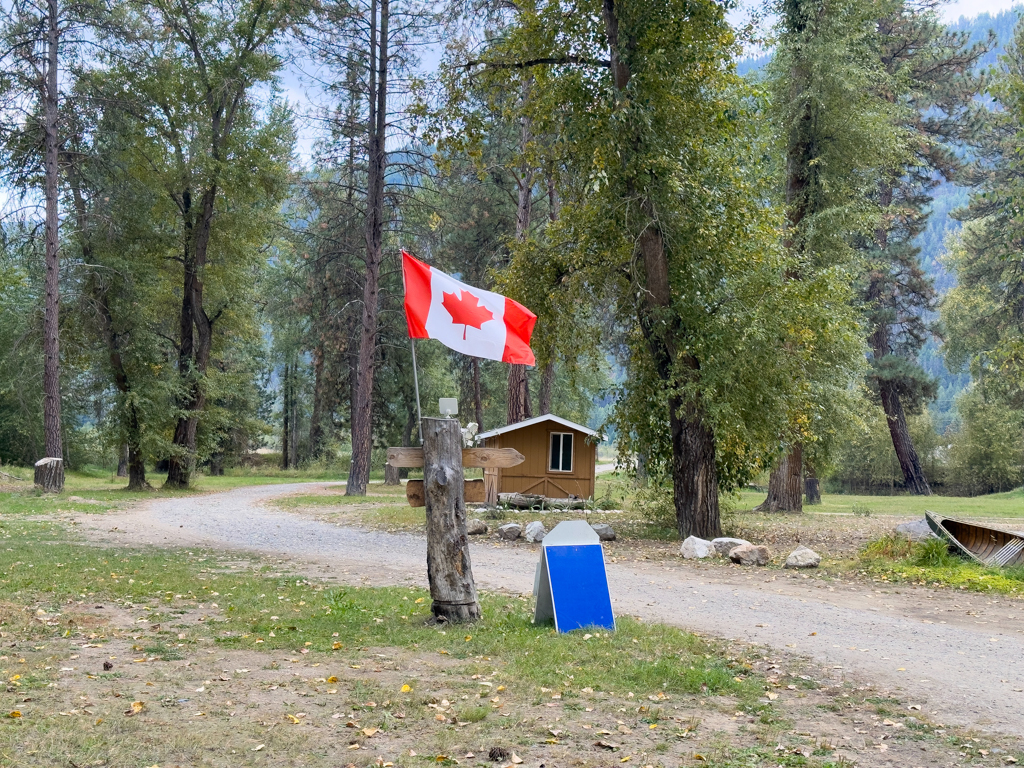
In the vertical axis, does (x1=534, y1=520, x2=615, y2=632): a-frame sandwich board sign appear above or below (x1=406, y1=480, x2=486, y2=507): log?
below

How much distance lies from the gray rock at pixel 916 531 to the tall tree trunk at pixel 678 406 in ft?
9.82

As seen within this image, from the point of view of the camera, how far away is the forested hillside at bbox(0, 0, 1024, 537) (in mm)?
14492

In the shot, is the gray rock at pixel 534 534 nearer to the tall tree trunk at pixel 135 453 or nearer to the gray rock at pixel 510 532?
the gray rock at pixel 510 532

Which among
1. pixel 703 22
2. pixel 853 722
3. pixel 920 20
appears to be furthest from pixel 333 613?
pixel 920 20

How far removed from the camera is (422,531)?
16812mm

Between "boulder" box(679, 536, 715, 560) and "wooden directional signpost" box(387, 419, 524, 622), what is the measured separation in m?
6.30

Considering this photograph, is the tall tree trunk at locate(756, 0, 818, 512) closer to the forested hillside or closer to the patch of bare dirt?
the forested hillside

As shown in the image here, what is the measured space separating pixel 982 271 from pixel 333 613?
3853cm

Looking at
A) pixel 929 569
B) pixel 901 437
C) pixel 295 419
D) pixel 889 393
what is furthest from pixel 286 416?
pixel 929 569

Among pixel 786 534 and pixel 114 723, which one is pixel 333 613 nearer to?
pixel 114 723

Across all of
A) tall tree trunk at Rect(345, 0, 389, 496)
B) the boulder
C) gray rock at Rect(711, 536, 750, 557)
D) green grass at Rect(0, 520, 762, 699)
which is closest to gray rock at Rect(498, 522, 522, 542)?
the boulder

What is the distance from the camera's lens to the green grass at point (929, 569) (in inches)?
425

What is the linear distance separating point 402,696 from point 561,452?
69.2ft

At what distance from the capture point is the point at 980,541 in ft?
44.1
